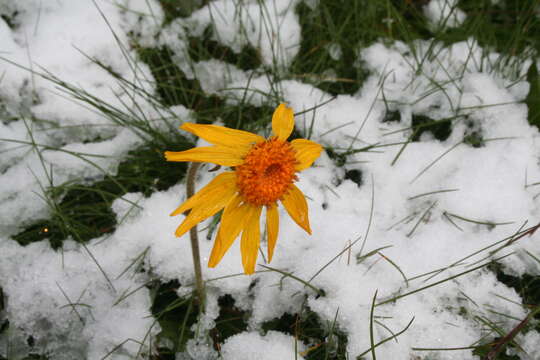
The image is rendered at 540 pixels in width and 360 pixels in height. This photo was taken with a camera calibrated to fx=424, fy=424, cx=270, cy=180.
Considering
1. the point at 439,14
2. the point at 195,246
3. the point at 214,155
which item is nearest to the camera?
the point at 214,155

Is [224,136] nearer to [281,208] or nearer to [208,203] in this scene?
A: [208,203]

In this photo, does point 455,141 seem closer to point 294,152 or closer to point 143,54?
point 294,152

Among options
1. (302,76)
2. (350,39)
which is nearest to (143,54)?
(302,76)

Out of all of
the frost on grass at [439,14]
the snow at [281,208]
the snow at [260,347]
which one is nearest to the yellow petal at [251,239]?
the snow at [281,208]

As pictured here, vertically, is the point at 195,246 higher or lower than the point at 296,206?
lower

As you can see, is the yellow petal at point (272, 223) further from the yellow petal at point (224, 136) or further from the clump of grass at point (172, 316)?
the clump of grass at point (172, 316)

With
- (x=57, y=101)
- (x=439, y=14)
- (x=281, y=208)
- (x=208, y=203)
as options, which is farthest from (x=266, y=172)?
(x=439, y=14)

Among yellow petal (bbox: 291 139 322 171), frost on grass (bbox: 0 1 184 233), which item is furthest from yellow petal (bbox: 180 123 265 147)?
frost on grass (bbox: 0 1 184 233)

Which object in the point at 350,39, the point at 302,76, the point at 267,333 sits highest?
the point at 350,39

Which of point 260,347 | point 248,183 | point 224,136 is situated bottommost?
point 260,347
